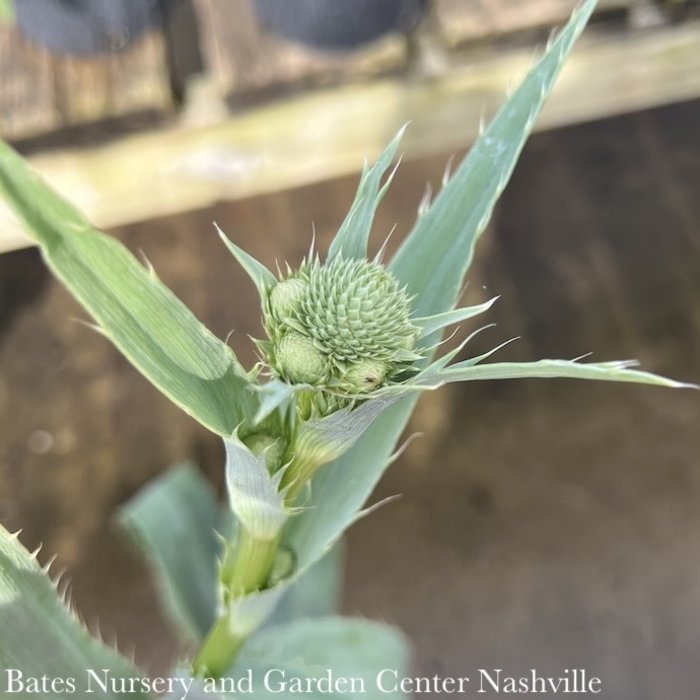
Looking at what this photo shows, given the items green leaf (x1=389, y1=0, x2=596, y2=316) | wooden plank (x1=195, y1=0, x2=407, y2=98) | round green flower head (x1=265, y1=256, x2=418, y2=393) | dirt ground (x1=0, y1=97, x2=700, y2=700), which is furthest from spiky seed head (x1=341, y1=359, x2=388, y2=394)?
dirt ground (x1=0, y1=97, x2=700, y2=700)

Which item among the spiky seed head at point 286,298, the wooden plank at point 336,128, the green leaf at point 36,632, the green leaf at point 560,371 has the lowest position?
the green leaf at point 36,632

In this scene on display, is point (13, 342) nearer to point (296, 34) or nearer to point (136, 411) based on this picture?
point (136, 411)

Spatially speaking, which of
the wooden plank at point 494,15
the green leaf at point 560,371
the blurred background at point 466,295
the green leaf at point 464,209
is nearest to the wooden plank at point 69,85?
the blurred background at point 466,295

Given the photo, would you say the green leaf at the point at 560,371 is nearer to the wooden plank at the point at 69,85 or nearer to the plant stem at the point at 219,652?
the plant stem at the point at 219,652

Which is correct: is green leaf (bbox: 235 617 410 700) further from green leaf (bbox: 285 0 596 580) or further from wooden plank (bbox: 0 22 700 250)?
wooden plank (bbox: 0 22 700 250)

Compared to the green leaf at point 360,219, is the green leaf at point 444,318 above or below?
below
